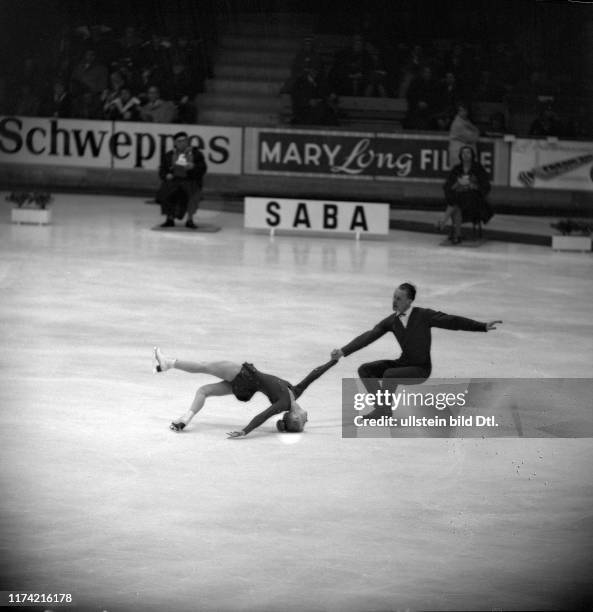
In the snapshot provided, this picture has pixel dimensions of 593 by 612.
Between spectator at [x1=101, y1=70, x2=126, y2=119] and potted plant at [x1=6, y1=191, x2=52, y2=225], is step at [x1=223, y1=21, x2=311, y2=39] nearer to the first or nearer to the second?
spectator at [x1=101, y1=70, x2=126, y2=119]

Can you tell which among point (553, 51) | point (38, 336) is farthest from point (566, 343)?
point (553, 51)

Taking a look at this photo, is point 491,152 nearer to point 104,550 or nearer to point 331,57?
point 331,57

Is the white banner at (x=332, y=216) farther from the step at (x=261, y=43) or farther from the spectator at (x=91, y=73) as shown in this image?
the step at (x=261, y=43)

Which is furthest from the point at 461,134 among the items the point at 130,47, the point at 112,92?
the point at 130,47

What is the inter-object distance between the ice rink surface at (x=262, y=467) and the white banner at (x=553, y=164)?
806 centimetres

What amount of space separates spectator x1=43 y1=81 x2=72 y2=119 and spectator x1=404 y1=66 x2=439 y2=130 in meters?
Answer: 6.72

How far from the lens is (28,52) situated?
3059 cm

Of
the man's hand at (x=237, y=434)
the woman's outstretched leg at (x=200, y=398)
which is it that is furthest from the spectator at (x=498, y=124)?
the man's hand at (x=237, y=434)

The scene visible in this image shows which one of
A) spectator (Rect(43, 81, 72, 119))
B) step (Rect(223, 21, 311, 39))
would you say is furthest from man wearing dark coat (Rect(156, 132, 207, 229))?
step (Rect(223, 21, 311, 39))

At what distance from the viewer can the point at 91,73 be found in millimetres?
30234

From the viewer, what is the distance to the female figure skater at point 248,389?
10.9 m

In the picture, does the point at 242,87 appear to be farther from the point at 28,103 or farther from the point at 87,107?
the point at 28,103

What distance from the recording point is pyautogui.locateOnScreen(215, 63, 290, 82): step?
3091 centimetres

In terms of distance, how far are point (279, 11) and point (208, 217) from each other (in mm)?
7631
